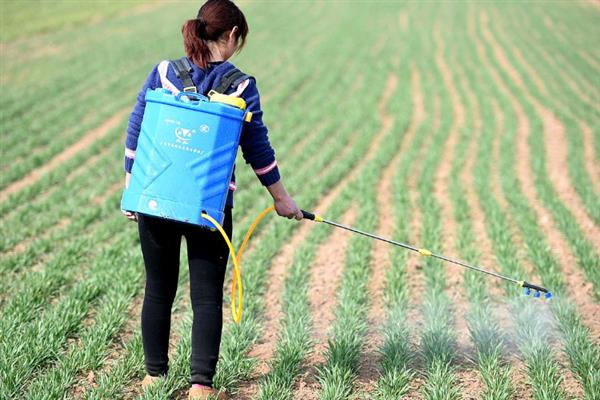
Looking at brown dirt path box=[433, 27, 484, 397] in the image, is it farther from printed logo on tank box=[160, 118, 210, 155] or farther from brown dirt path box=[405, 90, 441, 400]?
printed logo on tank box=[160, 118, 210, 155]

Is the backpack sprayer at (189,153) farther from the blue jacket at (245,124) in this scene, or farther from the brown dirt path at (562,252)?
the brown dirt path at (562,252)

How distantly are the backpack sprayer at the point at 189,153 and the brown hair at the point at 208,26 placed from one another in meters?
0.17

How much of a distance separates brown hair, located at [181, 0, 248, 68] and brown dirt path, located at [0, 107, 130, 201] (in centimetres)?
622

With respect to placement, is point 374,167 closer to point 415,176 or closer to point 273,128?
point 415,176

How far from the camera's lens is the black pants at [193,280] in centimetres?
327

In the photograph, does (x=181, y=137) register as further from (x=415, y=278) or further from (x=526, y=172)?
(x=526, y=172)

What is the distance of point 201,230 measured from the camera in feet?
10.7

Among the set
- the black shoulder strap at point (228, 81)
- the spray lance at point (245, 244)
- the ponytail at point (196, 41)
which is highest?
the ponytail at point (196, 41)

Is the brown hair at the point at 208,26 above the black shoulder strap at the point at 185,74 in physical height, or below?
above

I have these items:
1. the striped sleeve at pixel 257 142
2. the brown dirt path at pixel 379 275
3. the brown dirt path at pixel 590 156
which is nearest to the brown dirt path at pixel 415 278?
the brown dirt path at pixel 379 275

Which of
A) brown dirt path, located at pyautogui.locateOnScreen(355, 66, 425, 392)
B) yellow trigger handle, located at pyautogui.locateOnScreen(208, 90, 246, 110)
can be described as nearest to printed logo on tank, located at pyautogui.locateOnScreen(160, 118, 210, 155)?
yellow trigger handle, located at pyautogui.locateOnScreen(208, 90, 246, 110)

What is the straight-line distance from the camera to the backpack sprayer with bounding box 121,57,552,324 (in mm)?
3039

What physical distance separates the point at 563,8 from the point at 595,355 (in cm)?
3939

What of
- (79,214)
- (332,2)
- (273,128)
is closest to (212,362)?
(79,214)
